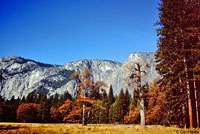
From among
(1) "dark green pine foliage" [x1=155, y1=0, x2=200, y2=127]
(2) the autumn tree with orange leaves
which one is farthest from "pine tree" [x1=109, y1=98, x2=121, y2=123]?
(1) "dark green pine foliage" [x1=155, y1=0, x2=200, y2=127]

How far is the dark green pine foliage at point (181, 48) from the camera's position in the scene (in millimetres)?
15562

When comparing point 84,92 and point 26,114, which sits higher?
point 84,92

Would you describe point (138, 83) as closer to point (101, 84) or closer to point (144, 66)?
point (144, 66)

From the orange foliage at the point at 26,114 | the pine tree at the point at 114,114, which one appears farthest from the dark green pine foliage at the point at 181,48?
the orange foliage at the point at 26,114

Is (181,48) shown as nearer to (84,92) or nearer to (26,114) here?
(84,92)

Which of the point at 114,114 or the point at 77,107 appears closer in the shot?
the point at 77,107

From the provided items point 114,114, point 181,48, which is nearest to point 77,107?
point 181,48

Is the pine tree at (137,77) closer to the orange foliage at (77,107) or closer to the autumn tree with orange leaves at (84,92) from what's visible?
the autumn tree with orange leaves at (84,92)

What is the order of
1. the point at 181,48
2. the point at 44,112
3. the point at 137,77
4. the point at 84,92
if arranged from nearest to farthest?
the point at 181,48
the point at 137,77
the point at 84,92
the point at 44,112

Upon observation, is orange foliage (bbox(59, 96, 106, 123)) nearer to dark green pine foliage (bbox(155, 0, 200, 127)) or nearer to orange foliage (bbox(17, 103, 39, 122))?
dark green pine foliage (bbox(155, 0, 200, 127))

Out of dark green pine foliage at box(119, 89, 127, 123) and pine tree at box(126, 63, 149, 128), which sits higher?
pine tree at box(126, 63, 149, 128)

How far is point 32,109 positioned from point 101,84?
65069 mm

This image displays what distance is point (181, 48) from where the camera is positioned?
16000 mm

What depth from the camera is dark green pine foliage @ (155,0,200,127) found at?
1556cm
